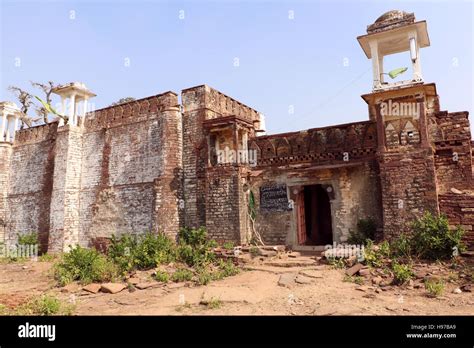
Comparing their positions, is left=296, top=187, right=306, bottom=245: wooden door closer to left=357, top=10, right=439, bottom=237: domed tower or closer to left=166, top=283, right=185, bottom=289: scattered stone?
left=357, top=10, right=439, bottom=237: domed tower

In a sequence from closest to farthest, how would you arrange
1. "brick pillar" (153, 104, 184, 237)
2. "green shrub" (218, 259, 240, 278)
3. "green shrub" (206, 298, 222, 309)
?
"green shrub" (206, 298, 222, 309) < "green shrub" (218, 259, 240, 278) < "brick pillar" (153, 104, 184, 237)

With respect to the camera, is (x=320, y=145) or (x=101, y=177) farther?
(x=101, y=177)

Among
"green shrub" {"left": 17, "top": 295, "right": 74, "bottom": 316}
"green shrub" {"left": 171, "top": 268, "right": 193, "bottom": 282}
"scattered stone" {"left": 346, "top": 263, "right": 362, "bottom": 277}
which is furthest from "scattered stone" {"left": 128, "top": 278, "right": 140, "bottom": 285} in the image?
"scattered stone" {"left": 346, "top": 263, "right": 362, "bottom": 277}

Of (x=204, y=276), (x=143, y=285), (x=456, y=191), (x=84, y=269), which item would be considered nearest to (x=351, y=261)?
(x=456, y=191)

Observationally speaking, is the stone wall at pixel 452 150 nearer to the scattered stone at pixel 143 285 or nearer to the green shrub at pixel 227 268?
the green shrub at pixel 227 268

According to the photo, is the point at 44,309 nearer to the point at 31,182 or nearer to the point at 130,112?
the point at 130,112

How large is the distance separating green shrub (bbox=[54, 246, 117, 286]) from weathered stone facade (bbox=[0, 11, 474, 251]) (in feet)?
8.75

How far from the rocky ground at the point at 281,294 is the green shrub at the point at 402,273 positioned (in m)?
0.14

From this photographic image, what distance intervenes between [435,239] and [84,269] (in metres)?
9.79

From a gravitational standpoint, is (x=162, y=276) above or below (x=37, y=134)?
below

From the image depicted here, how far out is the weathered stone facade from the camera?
9.65 metres

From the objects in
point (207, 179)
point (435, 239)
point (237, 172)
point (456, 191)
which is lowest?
point (435, 239)

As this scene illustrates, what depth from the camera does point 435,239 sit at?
28.0 ft
